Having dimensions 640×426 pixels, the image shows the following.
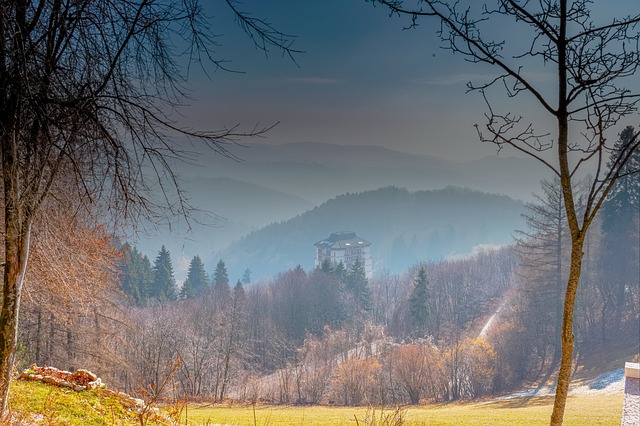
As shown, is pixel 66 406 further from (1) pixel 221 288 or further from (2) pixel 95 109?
(1) pixel 221 288

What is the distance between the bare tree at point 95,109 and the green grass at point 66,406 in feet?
6.15

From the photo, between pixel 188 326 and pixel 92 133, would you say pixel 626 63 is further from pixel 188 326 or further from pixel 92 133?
pixel 188 326

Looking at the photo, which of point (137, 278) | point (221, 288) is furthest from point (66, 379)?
point (221, 288)

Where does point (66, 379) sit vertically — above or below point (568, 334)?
below

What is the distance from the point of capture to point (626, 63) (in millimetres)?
3699

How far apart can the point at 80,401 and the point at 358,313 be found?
50137mm

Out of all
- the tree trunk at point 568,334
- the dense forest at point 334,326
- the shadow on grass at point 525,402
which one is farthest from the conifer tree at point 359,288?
the tree trunk at point 568,334

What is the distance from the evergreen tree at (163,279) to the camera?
5462 centimetres

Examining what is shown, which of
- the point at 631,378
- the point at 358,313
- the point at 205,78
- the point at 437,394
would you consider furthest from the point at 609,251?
the point at 205,78

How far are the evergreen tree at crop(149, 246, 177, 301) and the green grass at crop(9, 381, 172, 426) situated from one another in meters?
49.2

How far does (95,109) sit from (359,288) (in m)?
57.4

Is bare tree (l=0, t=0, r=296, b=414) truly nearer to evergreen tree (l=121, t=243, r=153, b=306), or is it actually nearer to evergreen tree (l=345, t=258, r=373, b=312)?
evergreen tree (l=121, t=243, r=153, b=306)

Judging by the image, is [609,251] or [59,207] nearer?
[59,207]

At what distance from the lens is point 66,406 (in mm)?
6180
